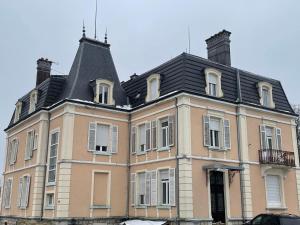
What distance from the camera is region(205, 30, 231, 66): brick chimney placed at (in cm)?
2528

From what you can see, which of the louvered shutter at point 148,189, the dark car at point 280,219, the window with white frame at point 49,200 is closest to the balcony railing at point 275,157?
the dark car at point 280,219

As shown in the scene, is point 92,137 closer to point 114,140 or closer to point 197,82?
point 114,140

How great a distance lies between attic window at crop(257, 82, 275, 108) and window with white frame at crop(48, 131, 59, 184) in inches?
504

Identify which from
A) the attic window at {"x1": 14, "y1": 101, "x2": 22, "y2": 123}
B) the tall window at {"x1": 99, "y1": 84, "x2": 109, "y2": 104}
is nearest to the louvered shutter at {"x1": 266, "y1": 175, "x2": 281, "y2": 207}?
the tall window at {"x1": 99, "y1": 84, "x2": 109, "y2": 104}

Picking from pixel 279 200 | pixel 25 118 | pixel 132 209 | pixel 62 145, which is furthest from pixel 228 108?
pixel 25 118

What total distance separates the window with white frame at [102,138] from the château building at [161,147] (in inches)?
2.4

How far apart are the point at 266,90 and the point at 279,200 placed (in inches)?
275

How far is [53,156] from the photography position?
2209 centimetres

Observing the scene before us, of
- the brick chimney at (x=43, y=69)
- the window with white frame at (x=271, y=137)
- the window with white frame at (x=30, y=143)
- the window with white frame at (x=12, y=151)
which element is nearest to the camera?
the window with white frame at (x=271, y=137)

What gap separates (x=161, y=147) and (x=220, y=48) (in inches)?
349

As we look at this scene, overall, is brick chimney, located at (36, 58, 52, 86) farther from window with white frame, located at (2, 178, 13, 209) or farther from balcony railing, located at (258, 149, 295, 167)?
balcony railing, located at (258, 149, 295, 167)

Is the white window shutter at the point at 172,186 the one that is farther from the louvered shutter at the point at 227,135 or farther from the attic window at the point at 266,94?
the attic window at the point at 266,94

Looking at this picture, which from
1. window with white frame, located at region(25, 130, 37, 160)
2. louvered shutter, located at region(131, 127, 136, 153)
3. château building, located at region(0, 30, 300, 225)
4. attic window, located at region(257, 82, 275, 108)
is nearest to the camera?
château building, located at region(0, 30, 300, 225)

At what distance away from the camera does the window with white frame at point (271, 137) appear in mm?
23031
